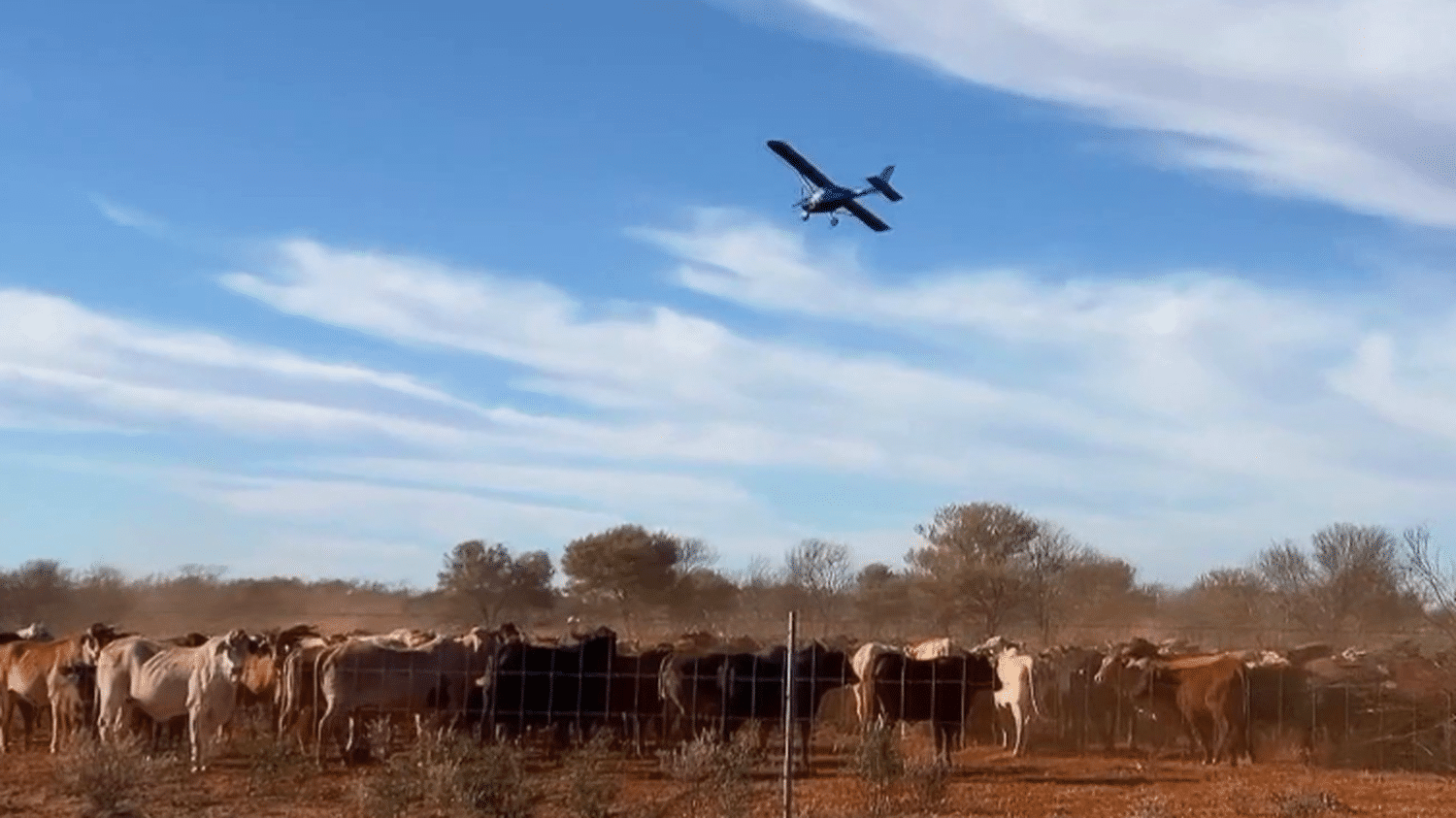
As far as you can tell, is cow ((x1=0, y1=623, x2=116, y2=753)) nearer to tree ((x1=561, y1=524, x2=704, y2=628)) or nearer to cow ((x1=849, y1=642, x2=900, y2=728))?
cow ((x1=849, y1=642, x2=900, y2=728))

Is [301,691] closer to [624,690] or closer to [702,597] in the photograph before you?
[624,690]

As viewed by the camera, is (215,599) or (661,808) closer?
(661,808)

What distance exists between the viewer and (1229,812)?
18.1 meters

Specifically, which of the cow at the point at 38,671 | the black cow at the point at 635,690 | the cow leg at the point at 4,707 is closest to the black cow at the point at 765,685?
the black cow at the point at 635,690

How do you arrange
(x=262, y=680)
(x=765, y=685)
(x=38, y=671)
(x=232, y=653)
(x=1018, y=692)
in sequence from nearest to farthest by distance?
(x=232, y=653)
(x=765, y=685)
(x=262, y=680)
(x=38, y=671)
(x=1018, y=692)

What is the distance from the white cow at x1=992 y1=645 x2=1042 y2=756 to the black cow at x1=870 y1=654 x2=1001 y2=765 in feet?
4.87

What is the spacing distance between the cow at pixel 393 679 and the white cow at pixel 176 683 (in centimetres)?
125

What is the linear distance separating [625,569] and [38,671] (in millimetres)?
39980

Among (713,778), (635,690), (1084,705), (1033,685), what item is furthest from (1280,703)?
(713,778)

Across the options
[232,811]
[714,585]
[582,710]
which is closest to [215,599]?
[714,585]

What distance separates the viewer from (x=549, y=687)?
23156mm

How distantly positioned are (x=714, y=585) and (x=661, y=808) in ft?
169

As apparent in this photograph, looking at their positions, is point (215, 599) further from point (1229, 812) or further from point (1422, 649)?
point (1229, 812)

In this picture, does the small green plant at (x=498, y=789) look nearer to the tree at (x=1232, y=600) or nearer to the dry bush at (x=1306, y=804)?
the dry bush at (x=1306, y=804)
